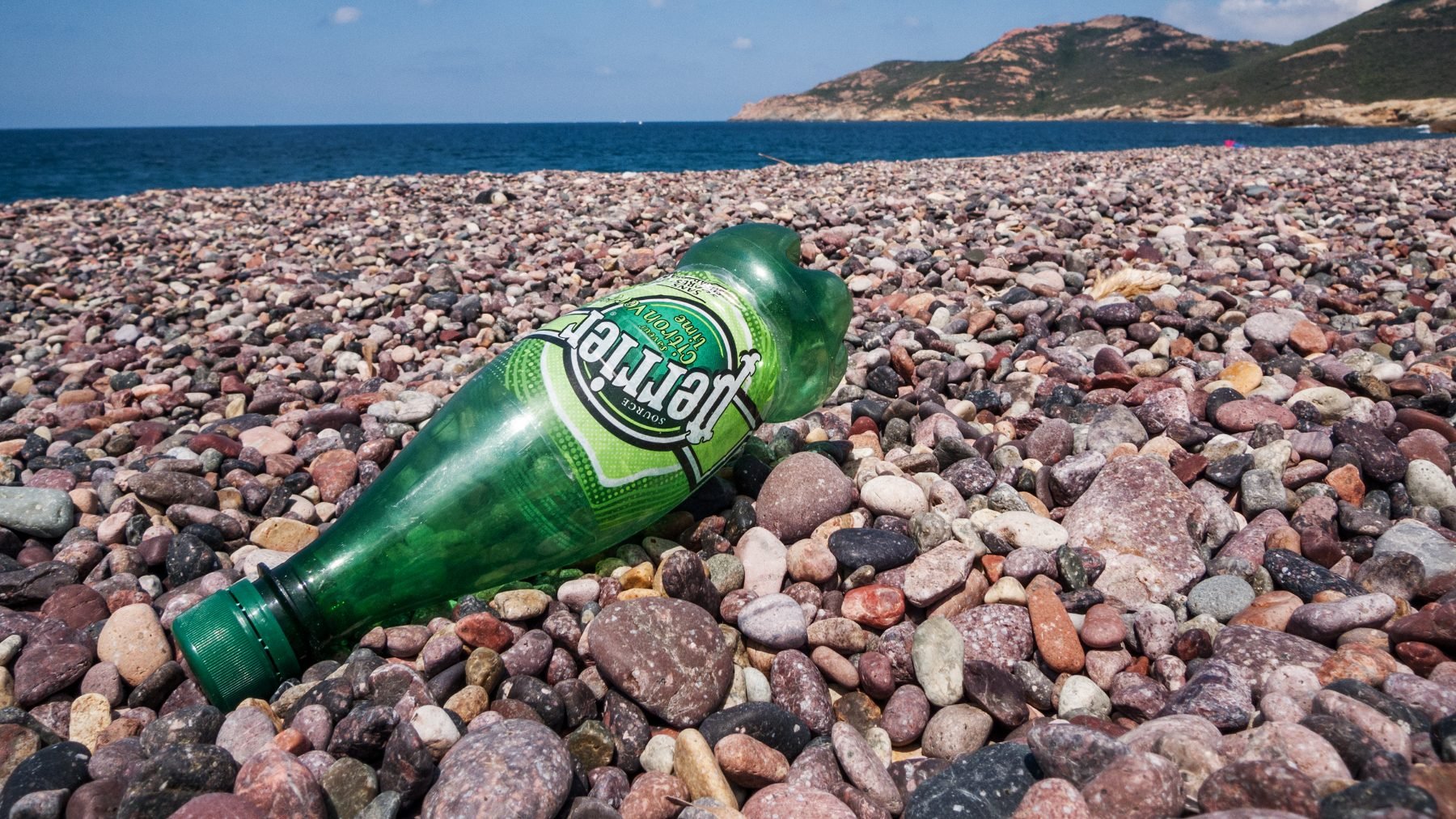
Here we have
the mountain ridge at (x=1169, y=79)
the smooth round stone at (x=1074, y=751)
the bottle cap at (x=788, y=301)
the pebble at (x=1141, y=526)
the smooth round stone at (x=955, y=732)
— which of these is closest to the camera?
the smooth round stone at (x=1074, y=751)

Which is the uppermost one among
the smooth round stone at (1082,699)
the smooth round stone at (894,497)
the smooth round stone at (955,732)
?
the smooth round stone at (894,497)

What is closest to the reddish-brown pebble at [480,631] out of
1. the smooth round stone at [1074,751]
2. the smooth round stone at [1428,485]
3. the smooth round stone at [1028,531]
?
the smooth round stone at [1074,751]

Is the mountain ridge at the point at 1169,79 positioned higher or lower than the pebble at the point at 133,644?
higher

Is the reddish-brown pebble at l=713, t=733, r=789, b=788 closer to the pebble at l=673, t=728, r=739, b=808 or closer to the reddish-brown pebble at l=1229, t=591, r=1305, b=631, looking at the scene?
the pebble at l=673, t=728, r=739, b=808

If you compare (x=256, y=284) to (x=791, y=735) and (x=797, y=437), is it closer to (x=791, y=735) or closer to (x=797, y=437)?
(x=797, y=437)

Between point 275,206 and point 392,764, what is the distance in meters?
8.38

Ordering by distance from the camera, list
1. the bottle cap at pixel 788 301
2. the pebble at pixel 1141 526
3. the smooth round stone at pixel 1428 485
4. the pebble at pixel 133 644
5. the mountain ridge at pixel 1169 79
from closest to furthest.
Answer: the pebble at pixel 133 644 → the pebble at pixel 1141 526 → the smooth round stone at pixel 1428 485 → the bottle cap at pixel 788 301 → the mountain ridge at pixel 1169 79

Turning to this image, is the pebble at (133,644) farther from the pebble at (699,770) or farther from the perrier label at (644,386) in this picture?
the pebble at (699,770)

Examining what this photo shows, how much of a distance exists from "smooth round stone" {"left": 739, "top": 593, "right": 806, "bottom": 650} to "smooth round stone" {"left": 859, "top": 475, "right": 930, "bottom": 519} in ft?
1.49

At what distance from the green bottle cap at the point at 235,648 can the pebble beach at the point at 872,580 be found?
0.20 ft

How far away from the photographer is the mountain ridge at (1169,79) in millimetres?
57438

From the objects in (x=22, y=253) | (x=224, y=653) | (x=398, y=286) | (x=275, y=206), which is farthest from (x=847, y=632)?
(x=275, y=206)

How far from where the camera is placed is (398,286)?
442 cm

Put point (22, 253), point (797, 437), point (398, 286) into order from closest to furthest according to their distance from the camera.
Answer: point (797, 437)
point (398, 286)
point (22, 253)
